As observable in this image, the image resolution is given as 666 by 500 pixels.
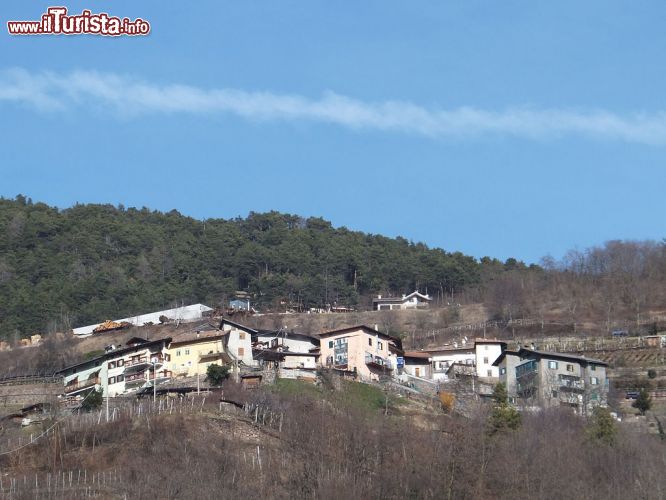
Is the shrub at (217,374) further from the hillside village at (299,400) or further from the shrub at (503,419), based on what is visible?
the shrub at (503,419)

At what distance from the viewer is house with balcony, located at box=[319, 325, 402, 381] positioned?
3142 inches

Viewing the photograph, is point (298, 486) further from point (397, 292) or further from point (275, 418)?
point (397, 292)

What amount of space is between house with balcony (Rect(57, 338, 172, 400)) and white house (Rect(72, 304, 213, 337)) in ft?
74.2

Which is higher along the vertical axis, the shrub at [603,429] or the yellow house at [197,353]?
the yellow house at [197,353]

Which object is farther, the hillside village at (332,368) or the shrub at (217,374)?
the hillside village at (332,368)

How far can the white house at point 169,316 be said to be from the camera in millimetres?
103188

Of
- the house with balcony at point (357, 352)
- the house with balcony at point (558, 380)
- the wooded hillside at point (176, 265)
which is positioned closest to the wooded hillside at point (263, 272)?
the wooded hillside at point (176, 265)

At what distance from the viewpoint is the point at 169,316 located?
10631 cm

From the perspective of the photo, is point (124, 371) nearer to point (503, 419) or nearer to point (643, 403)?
point (503, 419)

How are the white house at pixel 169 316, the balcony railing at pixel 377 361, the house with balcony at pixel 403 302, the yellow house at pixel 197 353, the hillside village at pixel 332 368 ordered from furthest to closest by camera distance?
the house with balcony at pixel 403 302 → the white house at pixel 169 316 → the balcony railing at pixel 377 361 → the yellow house at pixel 197 353 → the hillside village at pixel 332 368

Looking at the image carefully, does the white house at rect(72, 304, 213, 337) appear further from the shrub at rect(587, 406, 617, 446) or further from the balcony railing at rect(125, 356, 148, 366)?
the shrub at rect(587, 406, 617, 446)

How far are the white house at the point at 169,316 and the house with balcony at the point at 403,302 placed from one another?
16.1m

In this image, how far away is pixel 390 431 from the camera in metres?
61.2

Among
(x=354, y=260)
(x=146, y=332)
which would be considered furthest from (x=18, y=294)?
(x=354, y=260)
